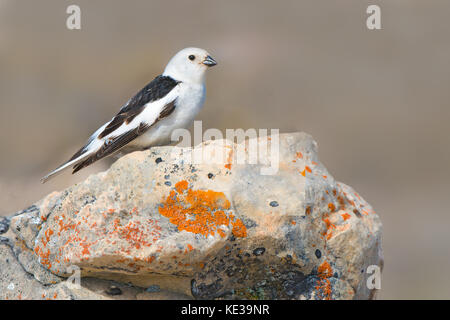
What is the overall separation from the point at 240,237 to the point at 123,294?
3.00 feet

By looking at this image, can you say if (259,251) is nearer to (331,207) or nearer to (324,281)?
(324,281)

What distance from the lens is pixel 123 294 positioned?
3.81m

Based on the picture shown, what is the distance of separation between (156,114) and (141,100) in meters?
0.31

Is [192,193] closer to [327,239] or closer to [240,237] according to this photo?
[240,237]

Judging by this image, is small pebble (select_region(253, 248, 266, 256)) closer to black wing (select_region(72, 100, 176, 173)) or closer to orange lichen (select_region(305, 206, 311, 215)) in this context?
orange lichen (select_region(305, 206, 311, 215))

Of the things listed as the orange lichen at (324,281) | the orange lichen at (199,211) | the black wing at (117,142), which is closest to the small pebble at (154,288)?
the orange lichen at (199,211)

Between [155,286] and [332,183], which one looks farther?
[332,183]

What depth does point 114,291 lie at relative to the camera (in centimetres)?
381

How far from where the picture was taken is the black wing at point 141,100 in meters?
5.23

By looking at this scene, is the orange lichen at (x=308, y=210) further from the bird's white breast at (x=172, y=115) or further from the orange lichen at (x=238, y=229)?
the bird's white breast at (x=172, y=115)

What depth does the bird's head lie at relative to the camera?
543 centimetres

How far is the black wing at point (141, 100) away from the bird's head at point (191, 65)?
0.31 ft

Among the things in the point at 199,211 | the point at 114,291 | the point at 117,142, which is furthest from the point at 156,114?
the point at 114,291

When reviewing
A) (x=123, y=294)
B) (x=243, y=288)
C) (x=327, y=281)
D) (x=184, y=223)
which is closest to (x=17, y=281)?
(x=123, y=294)
